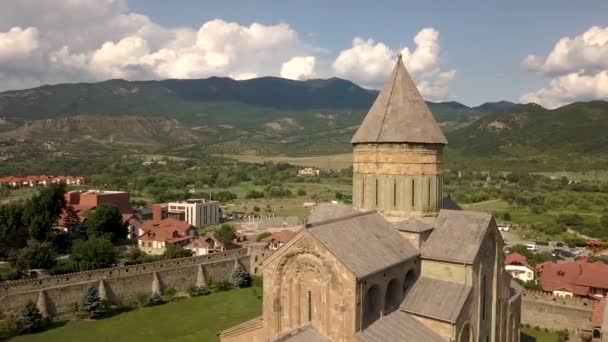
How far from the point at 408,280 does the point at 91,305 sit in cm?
1719

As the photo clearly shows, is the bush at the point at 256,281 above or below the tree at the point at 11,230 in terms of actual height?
below

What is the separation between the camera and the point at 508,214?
65.8 metres

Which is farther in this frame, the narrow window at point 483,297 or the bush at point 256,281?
the bush at point 256,281

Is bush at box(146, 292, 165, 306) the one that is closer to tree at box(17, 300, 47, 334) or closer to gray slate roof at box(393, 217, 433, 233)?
tree at box(17, 300, 47, 334)

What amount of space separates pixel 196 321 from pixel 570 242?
1545 inches

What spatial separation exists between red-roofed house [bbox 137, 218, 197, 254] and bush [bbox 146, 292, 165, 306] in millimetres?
13456

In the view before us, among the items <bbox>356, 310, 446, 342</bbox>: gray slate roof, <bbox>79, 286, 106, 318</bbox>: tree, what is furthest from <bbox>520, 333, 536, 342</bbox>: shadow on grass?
<bbox>79, 286, 106, 318</bbox>: tree

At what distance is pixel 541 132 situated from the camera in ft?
437

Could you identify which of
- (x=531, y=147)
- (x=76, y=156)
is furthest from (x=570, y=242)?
(x=76, y=156)

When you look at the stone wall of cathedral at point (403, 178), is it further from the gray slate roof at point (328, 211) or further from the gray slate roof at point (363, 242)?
the gray slate roof at point (328, 211)

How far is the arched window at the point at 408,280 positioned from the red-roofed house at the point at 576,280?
17.3m

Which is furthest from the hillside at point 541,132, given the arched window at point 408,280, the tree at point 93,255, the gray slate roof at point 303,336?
the gray slate roof at point 303,336

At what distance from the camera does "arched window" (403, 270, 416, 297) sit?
15.5m

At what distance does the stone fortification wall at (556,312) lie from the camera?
79.8 feet
